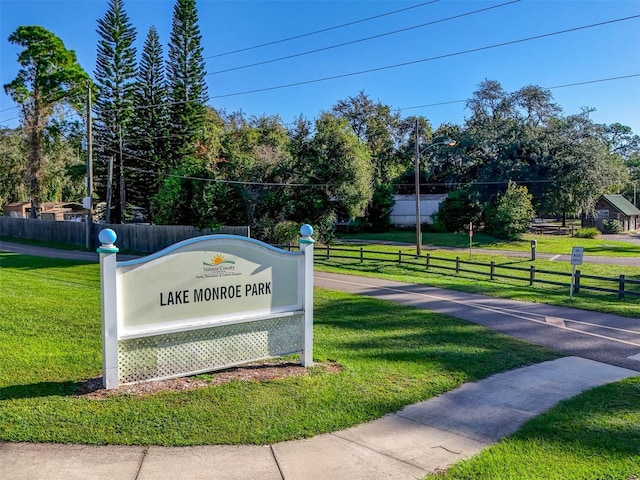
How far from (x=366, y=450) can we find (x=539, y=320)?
27.2 ft

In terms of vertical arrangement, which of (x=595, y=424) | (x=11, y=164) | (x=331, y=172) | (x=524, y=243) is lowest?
(x=524, y=243)

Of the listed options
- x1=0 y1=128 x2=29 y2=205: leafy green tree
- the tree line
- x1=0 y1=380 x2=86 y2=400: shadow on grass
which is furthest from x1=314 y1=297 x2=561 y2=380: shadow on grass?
x1=0 y1=128 x2=29 y2=205: leafy green tree

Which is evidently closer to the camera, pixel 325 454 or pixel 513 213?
pixel 325 454

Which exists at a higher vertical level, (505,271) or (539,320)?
(539,320)

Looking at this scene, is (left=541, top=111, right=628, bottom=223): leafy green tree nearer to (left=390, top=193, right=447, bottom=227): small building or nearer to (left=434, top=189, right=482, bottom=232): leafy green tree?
(left=434, top=189, right=482, bottom=232): leafy green tree

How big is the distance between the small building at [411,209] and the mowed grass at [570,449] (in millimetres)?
44066

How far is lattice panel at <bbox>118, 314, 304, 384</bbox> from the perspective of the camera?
5520 mm

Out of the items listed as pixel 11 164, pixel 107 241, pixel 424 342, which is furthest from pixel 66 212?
pixel 107 241

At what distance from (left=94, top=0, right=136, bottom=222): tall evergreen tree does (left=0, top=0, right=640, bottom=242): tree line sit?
76 millimetres

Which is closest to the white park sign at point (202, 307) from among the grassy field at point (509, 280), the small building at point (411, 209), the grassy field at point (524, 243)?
the grassy field at point (509, 280)

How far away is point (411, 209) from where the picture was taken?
165 ft

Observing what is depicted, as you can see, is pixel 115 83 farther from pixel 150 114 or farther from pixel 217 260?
pixel 217 260

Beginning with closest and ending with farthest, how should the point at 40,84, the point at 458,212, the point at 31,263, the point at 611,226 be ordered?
the point at 31,263
the point at 40,84
the point at 458,212
the point at 611,226

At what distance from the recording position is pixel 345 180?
3094 centimetres
